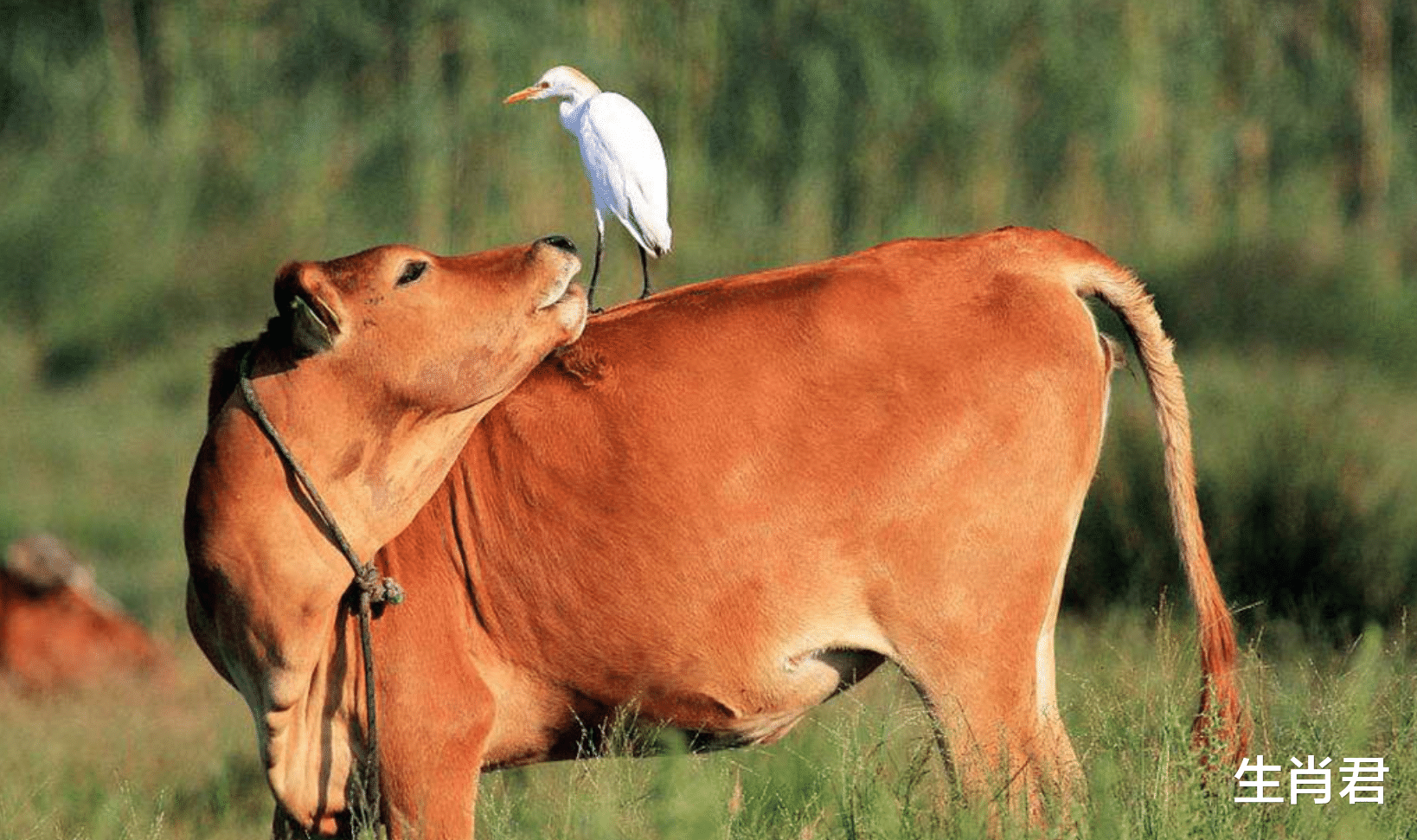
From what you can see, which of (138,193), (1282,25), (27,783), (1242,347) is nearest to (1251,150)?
(1282,25)

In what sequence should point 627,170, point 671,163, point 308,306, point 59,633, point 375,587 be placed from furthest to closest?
point 671,163 < point 59,633 < point 627,170 < point 375,587 < point 308,306

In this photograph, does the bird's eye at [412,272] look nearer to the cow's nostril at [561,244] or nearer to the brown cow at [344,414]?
the brown cow at [344,414]

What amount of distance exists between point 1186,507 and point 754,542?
1.03 metres

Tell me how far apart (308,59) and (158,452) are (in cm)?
350

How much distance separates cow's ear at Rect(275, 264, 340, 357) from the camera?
4.75m


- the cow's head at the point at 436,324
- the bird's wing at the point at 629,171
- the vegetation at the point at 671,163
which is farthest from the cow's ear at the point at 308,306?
the vegetation at the point at 671,163

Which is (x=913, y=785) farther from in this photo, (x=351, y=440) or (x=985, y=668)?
(x=351, y=440)

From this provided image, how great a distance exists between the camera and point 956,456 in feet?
16.4

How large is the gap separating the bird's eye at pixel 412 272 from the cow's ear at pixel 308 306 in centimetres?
15

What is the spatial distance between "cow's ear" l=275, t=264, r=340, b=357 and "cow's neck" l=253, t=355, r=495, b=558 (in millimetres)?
76

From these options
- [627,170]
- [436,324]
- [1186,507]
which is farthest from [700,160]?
[436,324]

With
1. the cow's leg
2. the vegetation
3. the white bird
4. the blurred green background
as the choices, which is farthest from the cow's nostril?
the blurred green background

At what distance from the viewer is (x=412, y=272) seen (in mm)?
4875

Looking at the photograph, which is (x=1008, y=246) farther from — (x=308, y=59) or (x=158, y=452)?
(x=308, y=59)
